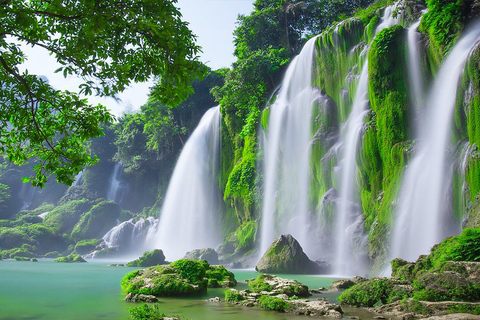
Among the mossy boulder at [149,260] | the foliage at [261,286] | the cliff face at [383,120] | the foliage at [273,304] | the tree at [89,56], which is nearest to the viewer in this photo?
the tree at [89,56]

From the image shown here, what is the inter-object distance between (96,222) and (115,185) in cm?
874

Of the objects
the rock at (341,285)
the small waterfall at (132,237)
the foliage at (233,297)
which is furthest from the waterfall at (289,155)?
the small waterfall at (132,237)

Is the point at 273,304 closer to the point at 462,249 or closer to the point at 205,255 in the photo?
the point at 462,249

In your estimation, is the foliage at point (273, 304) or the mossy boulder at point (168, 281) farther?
the mossy boulder at point (168, 281)

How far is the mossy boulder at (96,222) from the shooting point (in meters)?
40.9

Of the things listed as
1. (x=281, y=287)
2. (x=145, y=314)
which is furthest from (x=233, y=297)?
(x=145, y=314)

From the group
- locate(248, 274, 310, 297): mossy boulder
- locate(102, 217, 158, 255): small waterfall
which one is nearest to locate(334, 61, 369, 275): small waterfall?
locate(248, 274, 310, 297): mossy boulder

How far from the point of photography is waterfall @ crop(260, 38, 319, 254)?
76.4 ft

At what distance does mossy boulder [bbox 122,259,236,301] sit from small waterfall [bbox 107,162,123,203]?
125 feet

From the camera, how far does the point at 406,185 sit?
1588cm

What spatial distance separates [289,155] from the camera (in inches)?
968

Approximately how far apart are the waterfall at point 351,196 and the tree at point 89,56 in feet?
42.7

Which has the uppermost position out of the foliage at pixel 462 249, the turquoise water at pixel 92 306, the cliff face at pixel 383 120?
the cliff face at pixel 383 120

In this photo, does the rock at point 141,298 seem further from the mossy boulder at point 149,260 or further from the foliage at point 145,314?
the mossy boulder at point 149,260
